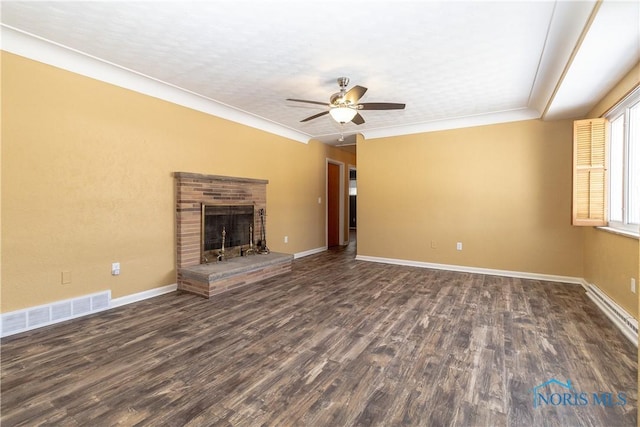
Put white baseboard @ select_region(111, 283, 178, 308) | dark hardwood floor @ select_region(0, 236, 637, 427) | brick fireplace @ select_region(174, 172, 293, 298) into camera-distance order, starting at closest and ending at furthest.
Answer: dark hardwood floor @ select_region(0, 236, 637, 427)
white baseboard @ select_region(111, 283, 178, 308)
brick fireplace @ select_region(174, 172, 293, 298)

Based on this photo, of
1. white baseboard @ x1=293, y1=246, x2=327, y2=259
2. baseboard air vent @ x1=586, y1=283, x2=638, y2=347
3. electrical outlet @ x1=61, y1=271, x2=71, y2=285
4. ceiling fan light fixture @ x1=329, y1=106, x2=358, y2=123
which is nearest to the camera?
baseboard air vent @ x1=586, y1=283, x2=638, y2=347

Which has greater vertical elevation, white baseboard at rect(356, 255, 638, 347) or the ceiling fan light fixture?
the ceiling fan light fixture

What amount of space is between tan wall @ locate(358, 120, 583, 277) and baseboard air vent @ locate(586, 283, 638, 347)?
93cm

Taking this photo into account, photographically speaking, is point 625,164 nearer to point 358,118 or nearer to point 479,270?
point 479,270

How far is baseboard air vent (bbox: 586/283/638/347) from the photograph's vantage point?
247 centimetres

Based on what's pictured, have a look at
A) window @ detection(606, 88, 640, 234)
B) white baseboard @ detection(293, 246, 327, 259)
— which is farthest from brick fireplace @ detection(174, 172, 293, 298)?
window @ detection(606, 88, 640, 234)

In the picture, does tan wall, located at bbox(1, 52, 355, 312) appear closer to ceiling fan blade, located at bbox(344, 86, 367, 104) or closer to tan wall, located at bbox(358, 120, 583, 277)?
ceiling fan blade, located at bbox(344, 86, 367, 104)

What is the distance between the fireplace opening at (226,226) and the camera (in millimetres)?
4172

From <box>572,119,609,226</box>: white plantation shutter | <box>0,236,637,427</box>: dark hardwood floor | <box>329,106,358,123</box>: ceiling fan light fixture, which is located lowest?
<box>0,236,637,427</box>: dark hardwood floor

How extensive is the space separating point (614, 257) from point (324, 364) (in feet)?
10.9

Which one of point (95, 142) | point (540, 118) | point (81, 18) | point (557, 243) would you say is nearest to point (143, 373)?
point (95, 142)

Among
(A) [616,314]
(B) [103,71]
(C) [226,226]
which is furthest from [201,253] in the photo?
(A) [616,314]

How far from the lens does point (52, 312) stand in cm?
279

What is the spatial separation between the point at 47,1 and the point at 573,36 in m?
4.11
